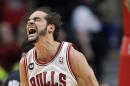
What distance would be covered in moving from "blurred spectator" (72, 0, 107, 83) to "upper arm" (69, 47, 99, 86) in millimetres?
6298

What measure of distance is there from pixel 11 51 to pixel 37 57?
732 centimetres

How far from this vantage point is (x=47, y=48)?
29.9 feet

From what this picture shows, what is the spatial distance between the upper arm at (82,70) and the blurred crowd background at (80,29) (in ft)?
16.2

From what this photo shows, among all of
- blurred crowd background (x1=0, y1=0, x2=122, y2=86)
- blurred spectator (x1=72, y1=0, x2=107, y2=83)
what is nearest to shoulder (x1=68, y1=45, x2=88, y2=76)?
blurred crowd background (x1=0, y1=0, x2=122, y2=86)

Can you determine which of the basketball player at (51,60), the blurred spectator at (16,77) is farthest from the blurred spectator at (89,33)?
the basketball player at (51,60)

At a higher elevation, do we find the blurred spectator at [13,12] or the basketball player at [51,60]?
the basketball player at [51,60]

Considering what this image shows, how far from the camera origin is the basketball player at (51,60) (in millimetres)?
8906

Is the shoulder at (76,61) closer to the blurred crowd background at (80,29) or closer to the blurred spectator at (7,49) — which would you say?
the blurred crowd background at (80,29)

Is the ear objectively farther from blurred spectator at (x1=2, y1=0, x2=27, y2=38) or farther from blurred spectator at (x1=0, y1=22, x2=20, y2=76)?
blurred spectator at (x1=2, y1=0, x2=27, y2=38)

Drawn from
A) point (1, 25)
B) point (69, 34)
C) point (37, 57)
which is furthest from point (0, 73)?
point (37, 57)

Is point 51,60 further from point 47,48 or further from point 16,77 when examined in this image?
point 16,77

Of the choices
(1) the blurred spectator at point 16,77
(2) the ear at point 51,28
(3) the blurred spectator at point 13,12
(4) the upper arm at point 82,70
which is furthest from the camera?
(3) the blurred spectator at point 13,12

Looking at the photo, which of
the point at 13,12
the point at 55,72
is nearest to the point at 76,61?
the point at 55,72

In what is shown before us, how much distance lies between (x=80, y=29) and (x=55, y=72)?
6.72m
